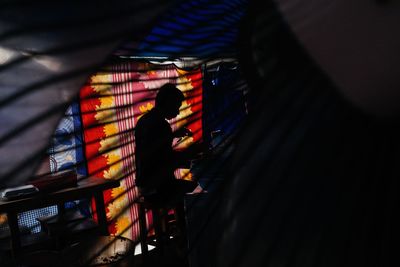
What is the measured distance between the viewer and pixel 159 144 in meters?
0.45

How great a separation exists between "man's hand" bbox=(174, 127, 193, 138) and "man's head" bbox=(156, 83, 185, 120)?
1.0 inches

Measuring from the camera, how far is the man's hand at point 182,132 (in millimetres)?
492

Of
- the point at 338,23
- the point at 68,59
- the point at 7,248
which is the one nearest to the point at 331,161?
the point at 338,23

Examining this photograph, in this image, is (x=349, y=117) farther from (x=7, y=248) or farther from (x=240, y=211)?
(x=7, y=248)

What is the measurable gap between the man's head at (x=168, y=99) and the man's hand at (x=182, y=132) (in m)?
0.03

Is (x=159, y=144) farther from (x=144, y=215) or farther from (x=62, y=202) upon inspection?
(x=62, y=202)

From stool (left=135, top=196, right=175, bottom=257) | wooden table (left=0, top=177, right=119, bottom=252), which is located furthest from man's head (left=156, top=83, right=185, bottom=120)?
wooden table (left=0, top=177, right=119, bottom=252)

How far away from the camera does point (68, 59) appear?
0.36 metres

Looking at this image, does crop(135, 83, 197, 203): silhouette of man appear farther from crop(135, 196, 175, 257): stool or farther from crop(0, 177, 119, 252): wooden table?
crop(0, 177, 119, 252): wooden table

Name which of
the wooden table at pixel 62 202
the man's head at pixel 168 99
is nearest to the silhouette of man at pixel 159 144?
the man's head at pixel 168 99

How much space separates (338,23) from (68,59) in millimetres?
301

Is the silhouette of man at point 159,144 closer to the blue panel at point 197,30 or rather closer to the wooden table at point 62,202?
the blue panel at point 197,30

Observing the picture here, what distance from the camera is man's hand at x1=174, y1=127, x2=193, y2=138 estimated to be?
492 millimetres

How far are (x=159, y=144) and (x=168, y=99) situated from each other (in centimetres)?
6
